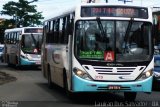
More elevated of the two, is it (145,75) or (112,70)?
(112,70)

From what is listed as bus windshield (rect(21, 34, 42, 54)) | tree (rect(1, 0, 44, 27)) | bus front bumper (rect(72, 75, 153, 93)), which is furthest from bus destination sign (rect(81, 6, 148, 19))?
tree (rect(1, 0, 44, 27))

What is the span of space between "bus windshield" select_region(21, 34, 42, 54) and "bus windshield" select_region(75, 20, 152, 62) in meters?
21.1

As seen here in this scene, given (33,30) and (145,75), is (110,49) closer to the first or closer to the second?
(145,75)

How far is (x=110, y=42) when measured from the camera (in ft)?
50.1

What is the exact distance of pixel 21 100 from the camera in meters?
16.3

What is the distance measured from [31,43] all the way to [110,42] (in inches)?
859

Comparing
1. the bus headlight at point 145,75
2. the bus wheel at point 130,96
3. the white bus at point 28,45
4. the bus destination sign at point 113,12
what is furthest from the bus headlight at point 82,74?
the white bus at point 28,45

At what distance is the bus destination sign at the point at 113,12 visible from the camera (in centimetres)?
1548

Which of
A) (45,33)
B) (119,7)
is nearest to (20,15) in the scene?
(45,33)

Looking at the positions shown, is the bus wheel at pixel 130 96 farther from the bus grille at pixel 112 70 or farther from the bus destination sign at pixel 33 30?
the bus destination sign at pixel 33 30

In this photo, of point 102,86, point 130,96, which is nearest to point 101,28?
point 102,86

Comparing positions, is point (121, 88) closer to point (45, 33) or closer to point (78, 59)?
point (78, 59)

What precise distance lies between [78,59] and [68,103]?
1331 mm

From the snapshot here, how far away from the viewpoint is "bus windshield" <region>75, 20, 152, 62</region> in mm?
15203
